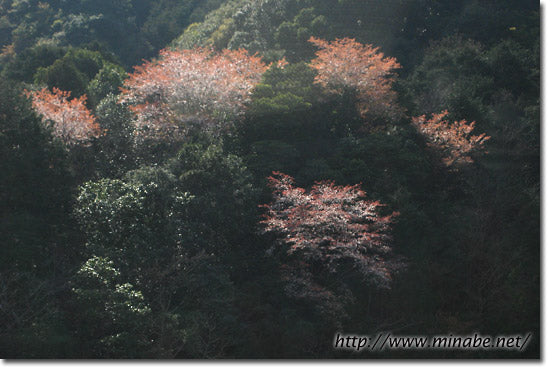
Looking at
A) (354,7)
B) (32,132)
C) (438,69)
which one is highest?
(354,7)

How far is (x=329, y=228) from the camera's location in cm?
1633

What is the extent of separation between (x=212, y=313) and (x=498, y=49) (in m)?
23.4

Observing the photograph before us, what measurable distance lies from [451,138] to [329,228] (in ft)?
27.7

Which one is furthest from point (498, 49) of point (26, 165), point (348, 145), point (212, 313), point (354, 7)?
point (26, 165)

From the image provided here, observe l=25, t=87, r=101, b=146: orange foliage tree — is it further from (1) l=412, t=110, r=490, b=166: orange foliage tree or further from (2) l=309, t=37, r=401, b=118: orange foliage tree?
(1) l=412, t=110, r=490, b=166: orange foliage tree

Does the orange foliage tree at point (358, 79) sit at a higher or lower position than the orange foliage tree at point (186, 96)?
higher

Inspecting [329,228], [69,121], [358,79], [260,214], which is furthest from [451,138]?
[69,121]

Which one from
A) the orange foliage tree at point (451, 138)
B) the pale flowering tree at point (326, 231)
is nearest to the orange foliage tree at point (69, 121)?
the pale flowering tree at point (326, 231)

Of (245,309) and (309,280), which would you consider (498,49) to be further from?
(245,309)

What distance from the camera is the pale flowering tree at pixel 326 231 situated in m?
16.1

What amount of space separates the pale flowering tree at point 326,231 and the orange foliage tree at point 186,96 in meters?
4.88

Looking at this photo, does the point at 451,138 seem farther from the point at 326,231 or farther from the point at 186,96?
the point at 186,96

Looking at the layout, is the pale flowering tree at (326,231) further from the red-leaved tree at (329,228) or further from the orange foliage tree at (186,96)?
the orange foliage tree at (186,96)

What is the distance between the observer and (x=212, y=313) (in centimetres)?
1499
